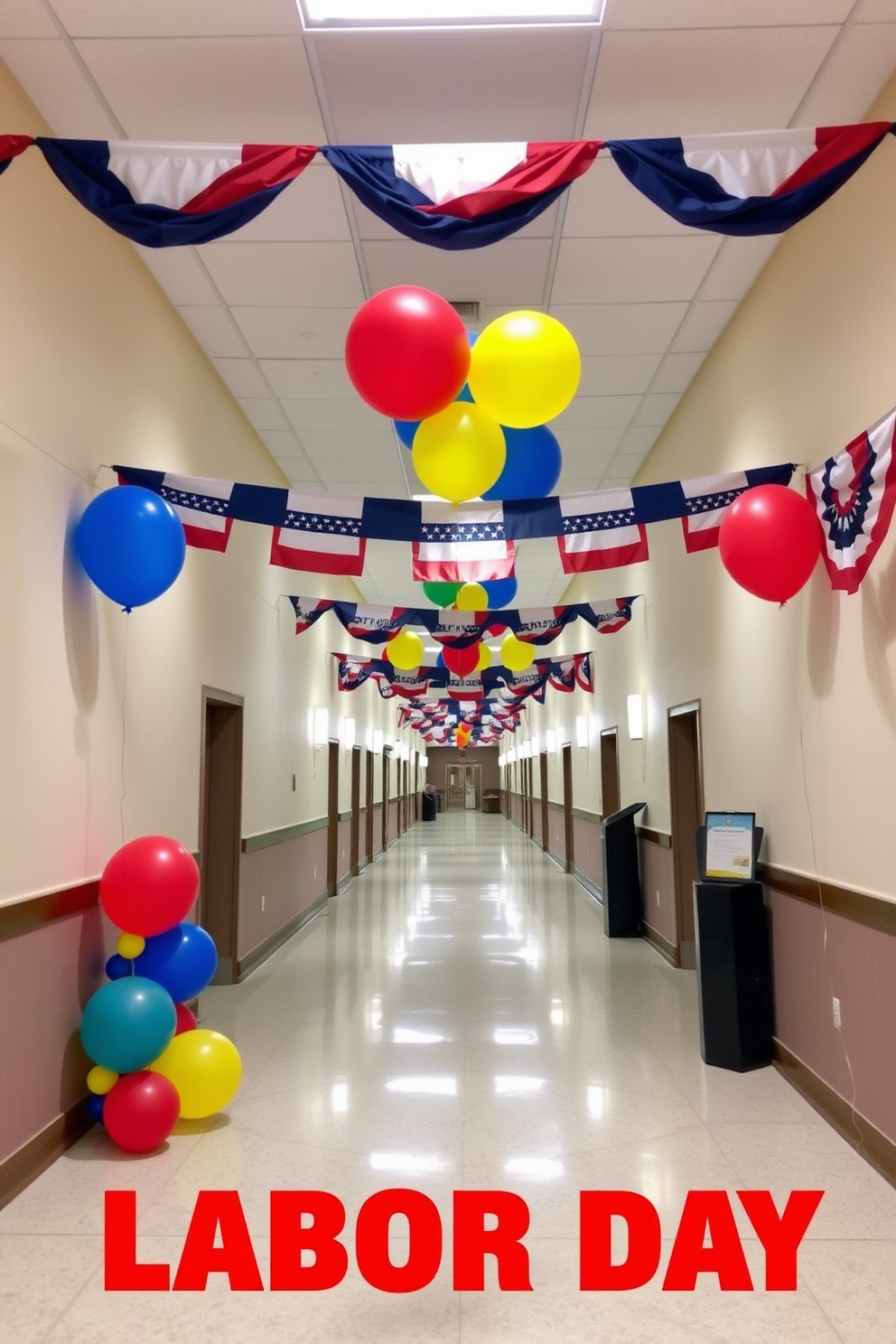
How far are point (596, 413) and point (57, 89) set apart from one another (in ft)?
13.4

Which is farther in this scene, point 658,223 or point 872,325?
point 658,223

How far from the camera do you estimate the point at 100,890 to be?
377 cm

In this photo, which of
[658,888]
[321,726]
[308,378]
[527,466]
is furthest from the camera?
[321,726]

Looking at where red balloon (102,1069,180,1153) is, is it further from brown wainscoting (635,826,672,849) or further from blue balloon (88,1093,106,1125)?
brown wainscoting (635,826,672,849)

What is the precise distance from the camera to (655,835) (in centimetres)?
783

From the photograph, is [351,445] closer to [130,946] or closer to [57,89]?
[57,89]

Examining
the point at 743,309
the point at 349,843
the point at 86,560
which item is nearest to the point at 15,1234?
the point at 86,560

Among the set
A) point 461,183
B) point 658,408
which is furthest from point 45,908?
point 658,408

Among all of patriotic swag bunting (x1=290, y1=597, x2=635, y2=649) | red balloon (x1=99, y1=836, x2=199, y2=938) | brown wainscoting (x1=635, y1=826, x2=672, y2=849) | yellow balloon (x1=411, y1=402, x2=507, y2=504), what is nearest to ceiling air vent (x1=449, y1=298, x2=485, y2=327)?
yellow balloon (x1=411, y1=402, x2=507, y2=504)

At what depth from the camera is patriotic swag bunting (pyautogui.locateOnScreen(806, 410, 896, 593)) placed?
3129 mm

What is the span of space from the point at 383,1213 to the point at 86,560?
2745mm

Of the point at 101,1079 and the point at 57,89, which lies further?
the point at 101,1079

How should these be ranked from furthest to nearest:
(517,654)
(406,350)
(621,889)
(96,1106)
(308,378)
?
(517,654) → (621,889) → (308,378) → (96,1106) → (406,350)

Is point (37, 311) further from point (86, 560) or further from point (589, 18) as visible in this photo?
point (589, 18)
